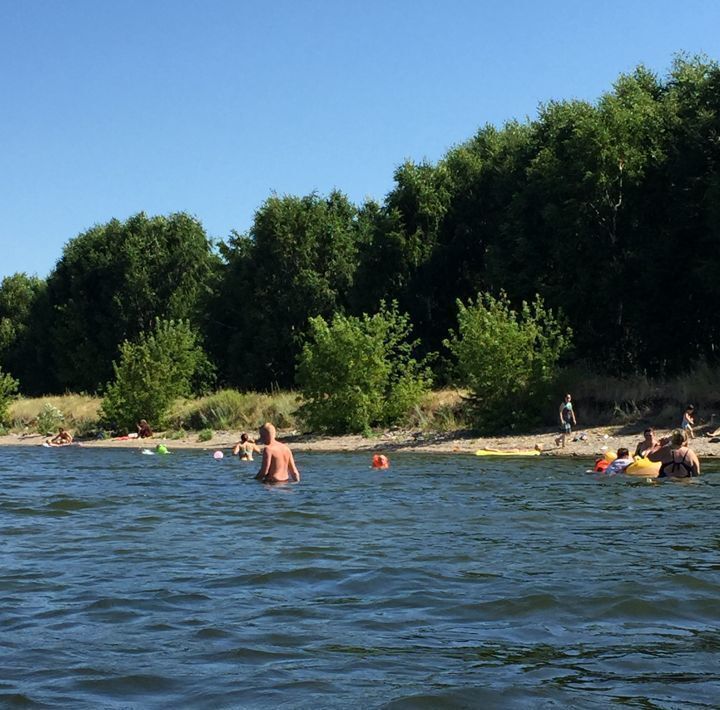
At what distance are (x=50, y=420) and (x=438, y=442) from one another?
71.7 feet

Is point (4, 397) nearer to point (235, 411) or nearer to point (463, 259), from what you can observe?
point (235, 411)

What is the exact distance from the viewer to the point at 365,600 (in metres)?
11.4

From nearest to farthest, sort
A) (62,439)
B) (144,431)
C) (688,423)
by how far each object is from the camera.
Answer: (688,423), (144,431), (62,439)

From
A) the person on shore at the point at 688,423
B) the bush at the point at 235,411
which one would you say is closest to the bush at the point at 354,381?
the bush at the point at 235,411

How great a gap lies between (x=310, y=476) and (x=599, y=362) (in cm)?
1718

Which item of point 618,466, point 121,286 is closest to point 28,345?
point 121,286

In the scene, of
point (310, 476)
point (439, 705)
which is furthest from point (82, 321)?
point (439, 705)

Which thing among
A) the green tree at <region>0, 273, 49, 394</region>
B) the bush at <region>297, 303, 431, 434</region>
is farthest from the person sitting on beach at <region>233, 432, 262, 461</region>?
the green tree at <region>0, 273, 49, 394</region>

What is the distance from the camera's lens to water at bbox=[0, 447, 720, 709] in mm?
8188

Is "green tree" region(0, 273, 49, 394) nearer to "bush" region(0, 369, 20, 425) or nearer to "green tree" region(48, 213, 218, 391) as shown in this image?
"green tree" region(48, 213, 218, 391)

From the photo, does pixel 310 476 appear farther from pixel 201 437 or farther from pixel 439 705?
pixel 439 705

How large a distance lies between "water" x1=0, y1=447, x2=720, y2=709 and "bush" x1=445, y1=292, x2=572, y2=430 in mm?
13714

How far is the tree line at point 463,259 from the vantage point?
37.8 m

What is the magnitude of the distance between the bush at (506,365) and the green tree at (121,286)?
31947 millimetres
